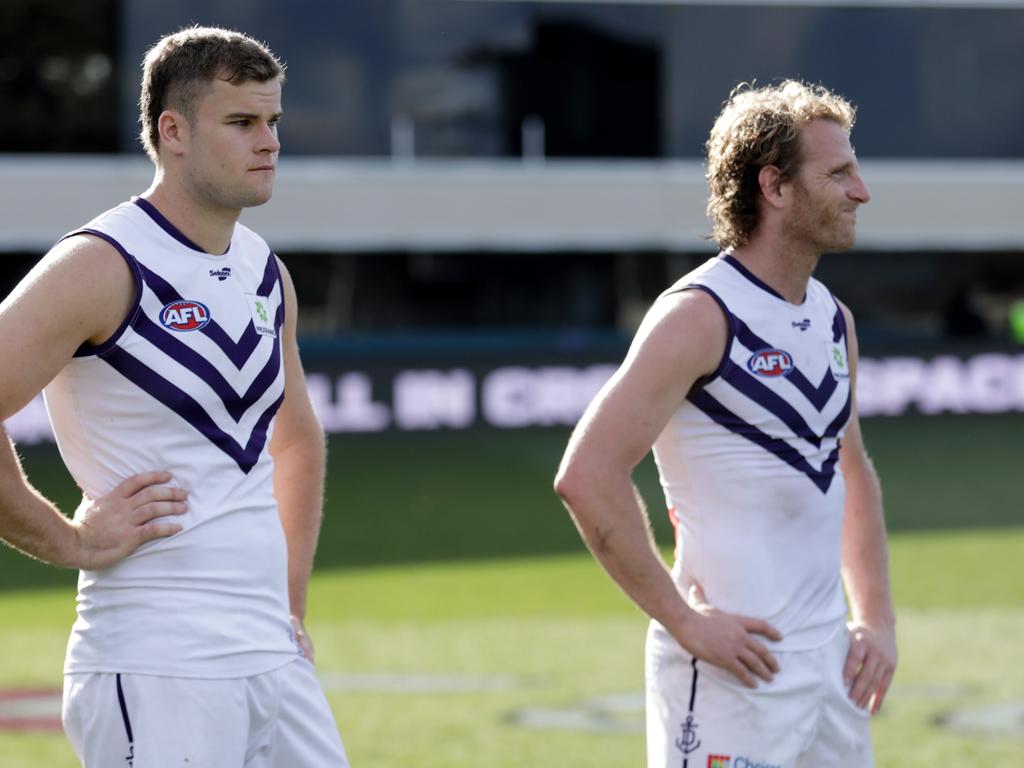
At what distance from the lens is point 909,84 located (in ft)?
66.6

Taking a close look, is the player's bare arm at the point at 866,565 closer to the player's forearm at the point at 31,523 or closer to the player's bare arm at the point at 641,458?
the player's bare arm at the point at 641,458

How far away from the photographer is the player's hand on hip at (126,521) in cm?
298

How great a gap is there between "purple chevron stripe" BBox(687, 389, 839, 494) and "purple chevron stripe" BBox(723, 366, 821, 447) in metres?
0.04

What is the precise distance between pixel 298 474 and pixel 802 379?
1.14m

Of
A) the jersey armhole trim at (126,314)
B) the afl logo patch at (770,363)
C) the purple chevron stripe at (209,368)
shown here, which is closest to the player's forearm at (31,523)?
the jersey armhole trim at (126,314)

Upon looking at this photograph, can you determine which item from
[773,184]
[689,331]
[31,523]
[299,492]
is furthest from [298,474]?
[773,184]

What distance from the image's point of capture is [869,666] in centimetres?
343

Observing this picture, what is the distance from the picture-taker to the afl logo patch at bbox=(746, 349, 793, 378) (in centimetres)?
326

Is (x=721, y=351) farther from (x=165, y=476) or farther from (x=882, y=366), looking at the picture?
(x=882, y=366)

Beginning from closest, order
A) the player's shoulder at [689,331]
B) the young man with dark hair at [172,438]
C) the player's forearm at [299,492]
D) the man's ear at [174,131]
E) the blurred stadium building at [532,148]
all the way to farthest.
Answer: the young man with dark hair at [172,438], the man's ear at [174,131], the player's shoulder at [689,331], the player's forearm at [299,492], the blurred stadium building at [532,148]

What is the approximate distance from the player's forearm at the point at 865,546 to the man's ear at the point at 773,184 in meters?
0.70

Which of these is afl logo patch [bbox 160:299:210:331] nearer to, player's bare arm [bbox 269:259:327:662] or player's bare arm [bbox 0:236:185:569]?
player's bare arm [bbox 0:236:185:569]

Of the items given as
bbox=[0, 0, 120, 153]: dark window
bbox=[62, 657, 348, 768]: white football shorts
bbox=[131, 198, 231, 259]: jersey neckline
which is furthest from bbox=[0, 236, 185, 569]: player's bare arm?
bbox=[0, 0, 120, 153]: dark window

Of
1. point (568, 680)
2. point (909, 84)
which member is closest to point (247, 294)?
point (568, 680)
